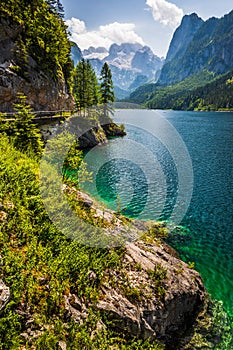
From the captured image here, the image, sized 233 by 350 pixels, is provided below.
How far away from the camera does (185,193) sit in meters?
33.9

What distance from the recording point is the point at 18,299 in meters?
7.62

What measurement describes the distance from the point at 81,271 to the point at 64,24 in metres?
77.5

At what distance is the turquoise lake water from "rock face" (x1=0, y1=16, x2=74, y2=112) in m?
16.9

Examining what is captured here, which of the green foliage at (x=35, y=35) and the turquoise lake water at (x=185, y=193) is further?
the green foliage at (x=35, y=35)

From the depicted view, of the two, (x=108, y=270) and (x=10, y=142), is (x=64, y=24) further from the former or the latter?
(x=108, y=270)

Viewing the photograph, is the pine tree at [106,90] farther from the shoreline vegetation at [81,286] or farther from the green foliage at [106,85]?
the shoreline vegetation at [81,286]

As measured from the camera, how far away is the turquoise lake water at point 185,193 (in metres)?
19.9

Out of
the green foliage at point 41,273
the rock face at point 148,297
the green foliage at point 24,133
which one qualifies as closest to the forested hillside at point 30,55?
the green foliage at point 24,133

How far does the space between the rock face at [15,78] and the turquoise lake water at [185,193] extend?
1694cm

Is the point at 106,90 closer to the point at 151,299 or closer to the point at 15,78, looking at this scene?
the point at 15,78

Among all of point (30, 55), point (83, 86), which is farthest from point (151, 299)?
point (83, 86)

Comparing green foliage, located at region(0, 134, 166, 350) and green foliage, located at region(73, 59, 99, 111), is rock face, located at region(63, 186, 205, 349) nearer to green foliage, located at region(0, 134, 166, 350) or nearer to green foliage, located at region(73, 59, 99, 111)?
green foliage, located at region(0, 134, 166, 350)

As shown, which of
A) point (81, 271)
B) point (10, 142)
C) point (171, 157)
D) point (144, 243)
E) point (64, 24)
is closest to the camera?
point (81, 271)

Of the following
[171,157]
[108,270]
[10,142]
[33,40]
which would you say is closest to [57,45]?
[33,40]
